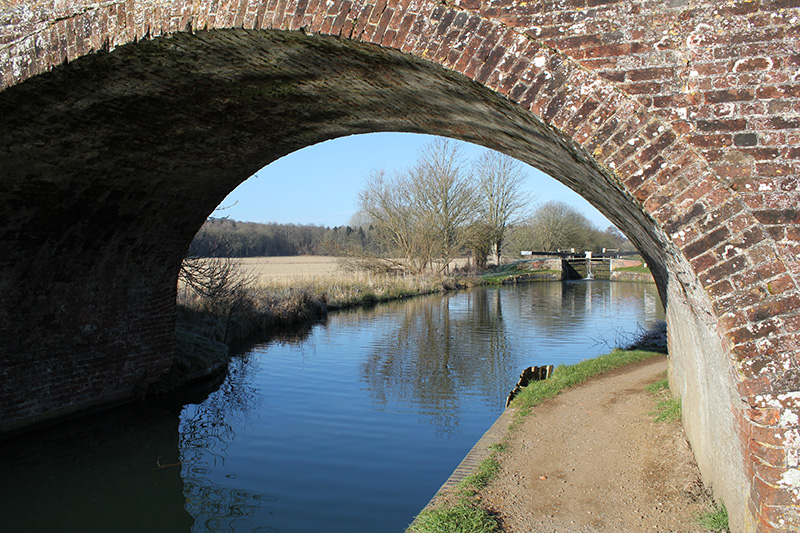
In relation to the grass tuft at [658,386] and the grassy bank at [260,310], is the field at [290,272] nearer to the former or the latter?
the grassy bank at [260,310]

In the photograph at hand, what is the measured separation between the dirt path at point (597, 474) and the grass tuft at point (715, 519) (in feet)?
0.24

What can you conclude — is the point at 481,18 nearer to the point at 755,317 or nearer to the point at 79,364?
the point at 755,317

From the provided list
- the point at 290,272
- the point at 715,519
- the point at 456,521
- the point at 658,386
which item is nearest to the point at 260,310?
the point at 658,386

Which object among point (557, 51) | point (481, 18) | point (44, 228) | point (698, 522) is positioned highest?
point (481, 18)

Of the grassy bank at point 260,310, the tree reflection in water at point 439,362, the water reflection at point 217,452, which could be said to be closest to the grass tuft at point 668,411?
the tree reflection in water at point 439,362

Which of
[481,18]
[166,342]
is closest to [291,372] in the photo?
[166,342]

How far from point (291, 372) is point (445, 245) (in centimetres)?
2143

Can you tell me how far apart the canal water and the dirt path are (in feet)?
3.49

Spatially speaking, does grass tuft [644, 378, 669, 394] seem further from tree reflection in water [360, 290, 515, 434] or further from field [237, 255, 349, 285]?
field [237, 255, 349, 285]

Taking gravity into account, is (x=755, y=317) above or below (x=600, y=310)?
above

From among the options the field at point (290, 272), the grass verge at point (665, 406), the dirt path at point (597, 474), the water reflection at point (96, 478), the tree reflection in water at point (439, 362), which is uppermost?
the field at point (290, 272)

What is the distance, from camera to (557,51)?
3180mm

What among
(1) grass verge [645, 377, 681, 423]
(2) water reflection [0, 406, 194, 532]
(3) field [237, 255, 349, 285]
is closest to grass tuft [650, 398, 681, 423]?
(1) grass verge [645, 377, 681, 423]

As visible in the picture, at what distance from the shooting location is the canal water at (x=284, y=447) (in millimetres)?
5859
